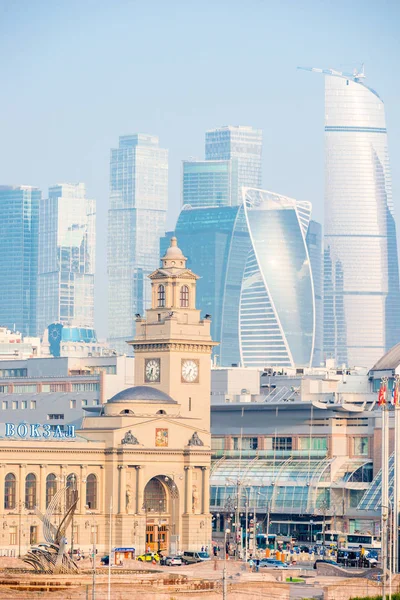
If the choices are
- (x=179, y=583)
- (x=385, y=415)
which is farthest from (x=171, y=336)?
(x=179, y=583)

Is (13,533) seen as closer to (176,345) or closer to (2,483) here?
(2,483)

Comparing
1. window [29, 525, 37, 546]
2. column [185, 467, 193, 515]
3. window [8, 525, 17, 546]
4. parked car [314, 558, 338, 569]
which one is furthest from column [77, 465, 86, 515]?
parked car [314, 558, 338, 569]

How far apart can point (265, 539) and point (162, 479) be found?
729 inches

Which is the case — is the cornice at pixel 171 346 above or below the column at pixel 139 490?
above

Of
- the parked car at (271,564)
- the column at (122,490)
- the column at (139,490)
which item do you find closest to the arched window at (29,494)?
the column at (122,490)

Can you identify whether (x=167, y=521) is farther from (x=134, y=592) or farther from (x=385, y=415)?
(x=134, y=592)

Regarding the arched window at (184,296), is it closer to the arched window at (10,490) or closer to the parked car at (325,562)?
→ the arched window at (10,490)

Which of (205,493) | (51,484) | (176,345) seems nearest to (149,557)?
(51,484)

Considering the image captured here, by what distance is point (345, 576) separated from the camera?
144750 mm

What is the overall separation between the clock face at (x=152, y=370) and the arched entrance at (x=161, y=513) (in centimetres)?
1181

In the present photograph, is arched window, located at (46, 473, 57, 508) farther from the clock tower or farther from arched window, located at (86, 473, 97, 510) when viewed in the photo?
the clock tower

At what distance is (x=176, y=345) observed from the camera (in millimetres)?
191125

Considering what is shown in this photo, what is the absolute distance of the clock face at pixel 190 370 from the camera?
630ft

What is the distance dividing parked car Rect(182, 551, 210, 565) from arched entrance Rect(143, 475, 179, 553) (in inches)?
383
